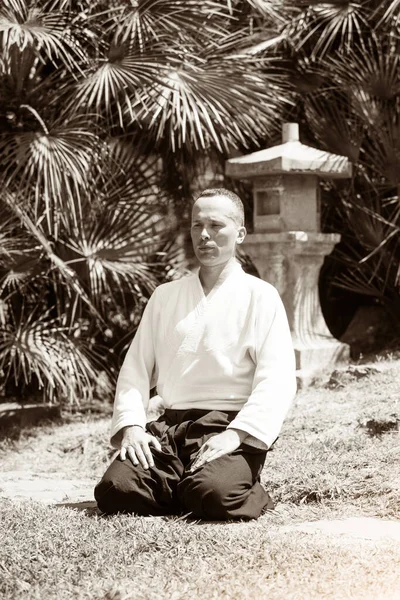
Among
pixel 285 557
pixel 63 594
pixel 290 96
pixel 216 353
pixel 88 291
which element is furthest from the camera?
pixel 290 96

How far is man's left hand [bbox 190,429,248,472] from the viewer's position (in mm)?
3533

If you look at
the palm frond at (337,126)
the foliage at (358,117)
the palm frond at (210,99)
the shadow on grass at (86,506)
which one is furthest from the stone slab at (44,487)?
the palm frond at (337,126)

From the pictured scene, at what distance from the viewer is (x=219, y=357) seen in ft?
12.2

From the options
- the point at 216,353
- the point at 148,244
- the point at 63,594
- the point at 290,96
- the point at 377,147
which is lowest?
the point at 63,594

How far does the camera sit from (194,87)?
23.8 ft

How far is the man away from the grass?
5.0 inches

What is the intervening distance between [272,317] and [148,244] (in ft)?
12.8

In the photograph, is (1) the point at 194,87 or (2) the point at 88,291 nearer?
(1) the point at 194,87

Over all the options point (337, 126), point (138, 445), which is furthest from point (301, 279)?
point (138, 445)

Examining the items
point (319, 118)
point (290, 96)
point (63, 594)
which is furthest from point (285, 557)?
point (290, 96)

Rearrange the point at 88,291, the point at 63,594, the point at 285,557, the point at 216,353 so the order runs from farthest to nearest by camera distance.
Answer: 1. the point at 88,291
2. the point at 216,353
3. the point at 285,557
4. the point at 63,594

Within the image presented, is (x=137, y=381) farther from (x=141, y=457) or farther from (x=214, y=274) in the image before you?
(x=214, y=274)

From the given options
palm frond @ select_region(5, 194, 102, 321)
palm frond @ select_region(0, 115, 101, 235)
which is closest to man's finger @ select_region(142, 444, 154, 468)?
palm frond @ select_region(0, 115, 101, 235)

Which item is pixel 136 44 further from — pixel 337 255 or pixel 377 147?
pixel 337 255
